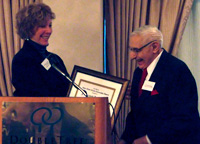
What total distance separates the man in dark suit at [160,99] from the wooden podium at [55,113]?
2.02ft

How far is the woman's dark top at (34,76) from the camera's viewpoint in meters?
2.05

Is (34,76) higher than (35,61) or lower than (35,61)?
lower

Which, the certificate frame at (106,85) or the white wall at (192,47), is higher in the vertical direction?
the white wall at (192,47)

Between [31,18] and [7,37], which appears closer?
[31,18]

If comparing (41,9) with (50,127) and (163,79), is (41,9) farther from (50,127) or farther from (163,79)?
(50,127)

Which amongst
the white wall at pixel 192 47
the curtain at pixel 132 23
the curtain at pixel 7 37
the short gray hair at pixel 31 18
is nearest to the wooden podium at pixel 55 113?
the short gray hair at pixel 31 18

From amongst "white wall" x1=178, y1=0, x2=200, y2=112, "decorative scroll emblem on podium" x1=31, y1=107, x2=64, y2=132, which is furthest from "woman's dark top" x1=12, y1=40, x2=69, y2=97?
"white wall" x1=178, y1=0, x2=200, y2=112

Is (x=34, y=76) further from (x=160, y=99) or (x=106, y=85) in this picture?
(x=160, y=99)

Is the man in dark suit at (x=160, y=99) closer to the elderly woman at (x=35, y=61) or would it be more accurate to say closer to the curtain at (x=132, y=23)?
the elderly woman at (x=35, y=61)

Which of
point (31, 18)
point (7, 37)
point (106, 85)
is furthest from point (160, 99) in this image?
point (7, 37)

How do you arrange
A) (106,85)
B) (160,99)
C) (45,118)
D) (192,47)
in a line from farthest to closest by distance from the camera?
(192,47) → (106,85) → (160,99) → (45,118)

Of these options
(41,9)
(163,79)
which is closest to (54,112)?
(163,79)

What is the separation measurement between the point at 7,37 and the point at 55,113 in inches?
79.3

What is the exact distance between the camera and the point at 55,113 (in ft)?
4.27
